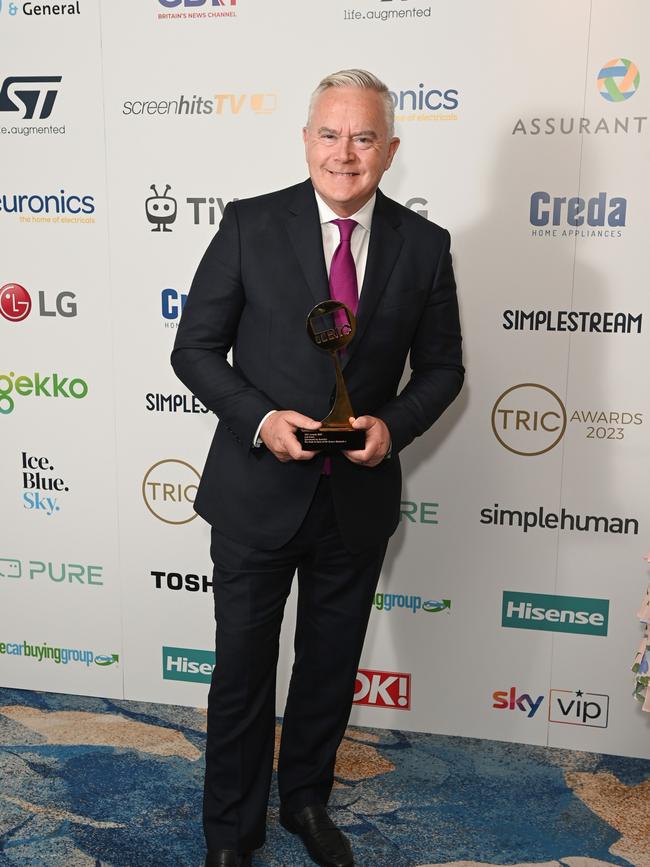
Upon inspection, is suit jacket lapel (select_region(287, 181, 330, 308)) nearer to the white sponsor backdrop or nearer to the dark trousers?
the dark trousers

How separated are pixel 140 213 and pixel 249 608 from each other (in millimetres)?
1326

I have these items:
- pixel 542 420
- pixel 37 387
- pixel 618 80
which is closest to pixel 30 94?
pixel 37 387

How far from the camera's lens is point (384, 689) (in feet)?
Answer: 10.4

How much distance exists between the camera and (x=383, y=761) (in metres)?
2.98

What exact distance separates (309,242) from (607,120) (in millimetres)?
1039

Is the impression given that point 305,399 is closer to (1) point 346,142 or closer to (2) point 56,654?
(1) point 346,142

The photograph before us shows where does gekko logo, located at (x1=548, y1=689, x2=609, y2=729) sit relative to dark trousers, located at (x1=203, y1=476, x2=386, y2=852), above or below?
below

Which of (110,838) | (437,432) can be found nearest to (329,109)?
(437,432)

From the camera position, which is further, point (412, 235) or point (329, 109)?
point (412, 235)

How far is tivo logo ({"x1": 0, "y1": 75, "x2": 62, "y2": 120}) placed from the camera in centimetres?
301

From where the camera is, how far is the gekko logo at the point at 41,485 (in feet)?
10.7

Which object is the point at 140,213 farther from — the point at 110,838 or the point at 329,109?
the point at 110,838

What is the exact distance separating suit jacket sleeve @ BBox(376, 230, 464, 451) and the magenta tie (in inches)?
8.5

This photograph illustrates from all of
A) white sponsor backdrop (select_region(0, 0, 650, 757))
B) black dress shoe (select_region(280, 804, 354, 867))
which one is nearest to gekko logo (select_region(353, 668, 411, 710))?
white sponsor backdrop (select_region(0, 0, 650, 757))
